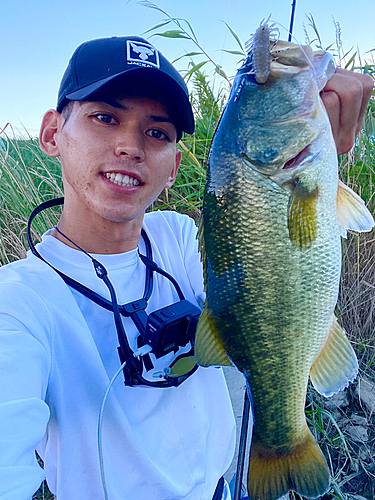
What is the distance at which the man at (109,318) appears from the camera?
103cm

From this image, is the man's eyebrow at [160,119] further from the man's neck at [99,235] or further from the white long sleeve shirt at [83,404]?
the white long sleeve shirt at [83,404]

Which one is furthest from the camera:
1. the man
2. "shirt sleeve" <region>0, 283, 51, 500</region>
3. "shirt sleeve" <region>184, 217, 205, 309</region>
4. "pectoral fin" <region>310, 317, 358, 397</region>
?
"shirt sleeve" <region>184, 217, 205, 309</region>

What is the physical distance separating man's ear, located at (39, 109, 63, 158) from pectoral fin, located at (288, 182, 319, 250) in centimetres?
107

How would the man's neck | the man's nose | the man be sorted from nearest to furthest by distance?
the man → the man's nose → the man's neck

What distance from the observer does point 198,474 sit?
4.33 ft

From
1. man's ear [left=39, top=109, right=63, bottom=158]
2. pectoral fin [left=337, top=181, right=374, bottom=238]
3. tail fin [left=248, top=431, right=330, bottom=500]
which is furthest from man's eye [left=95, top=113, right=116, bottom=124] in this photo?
tail fin [left=248, top=431, right=330, bottom=500]

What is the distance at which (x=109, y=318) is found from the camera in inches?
48.9

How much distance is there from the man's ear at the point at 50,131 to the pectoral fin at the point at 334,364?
1.41 metres

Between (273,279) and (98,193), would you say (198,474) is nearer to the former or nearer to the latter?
(273,279)

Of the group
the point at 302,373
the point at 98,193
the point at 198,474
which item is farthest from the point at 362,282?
the point at 98,193

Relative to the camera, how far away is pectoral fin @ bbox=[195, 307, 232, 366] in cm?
Answer: 111

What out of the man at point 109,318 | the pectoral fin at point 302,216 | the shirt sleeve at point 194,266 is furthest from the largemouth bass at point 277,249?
the shirt sleeve at point 194,266

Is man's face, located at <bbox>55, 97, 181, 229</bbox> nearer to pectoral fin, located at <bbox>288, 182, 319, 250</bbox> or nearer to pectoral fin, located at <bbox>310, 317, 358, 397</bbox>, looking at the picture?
pectoral fin, located at <bbox>288, 182, 319, 250</bbox>

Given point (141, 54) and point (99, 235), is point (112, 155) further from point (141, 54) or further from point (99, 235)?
point (141, 54)
